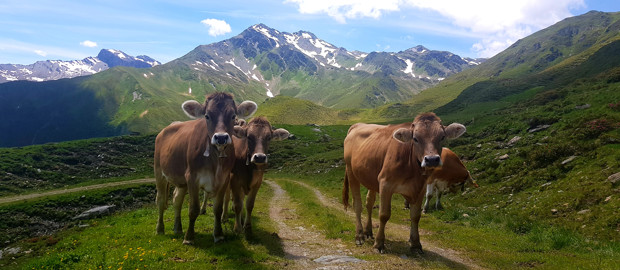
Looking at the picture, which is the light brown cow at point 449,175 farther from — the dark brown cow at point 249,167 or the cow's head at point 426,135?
the dark brown cow at point 249,167

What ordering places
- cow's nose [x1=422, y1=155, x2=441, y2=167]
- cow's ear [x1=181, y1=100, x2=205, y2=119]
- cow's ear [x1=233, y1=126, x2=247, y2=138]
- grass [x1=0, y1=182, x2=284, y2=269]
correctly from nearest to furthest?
cow's nose [x1=422, y1=155, x2=441, y2=167] → grass [x1=0, y1=182, x2=284, y2=269] → cow's ear [x1=181, y1=100, x2=205, y2=119] → cow's ear [x1=233, y1=126, x2=247, y2=138]

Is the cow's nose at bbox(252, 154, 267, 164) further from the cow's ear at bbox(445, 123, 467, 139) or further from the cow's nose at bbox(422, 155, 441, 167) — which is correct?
the cow's ear at bbox(445, 123, 467, 139)

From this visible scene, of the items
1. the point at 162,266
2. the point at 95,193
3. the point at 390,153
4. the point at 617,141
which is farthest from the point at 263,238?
the point at 95,193

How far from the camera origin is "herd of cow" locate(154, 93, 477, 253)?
953cm

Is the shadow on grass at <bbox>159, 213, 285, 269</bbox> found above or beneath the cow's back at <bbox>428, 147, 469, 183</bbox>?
beneath

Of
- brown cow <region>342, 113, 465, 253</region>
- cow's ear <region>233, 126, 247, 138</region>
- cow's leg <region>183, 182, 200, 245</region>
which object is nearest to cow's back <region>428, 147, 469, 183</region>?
brown cow <region>342, 113, 465, 253</region>

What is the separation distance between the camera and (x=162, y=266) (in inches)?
345

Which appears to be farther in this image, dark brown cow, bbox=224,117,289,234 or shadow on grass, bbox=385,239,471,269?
dark brown cow, bbox=224,117,289,234

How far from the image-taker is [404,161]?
9875 millimetres

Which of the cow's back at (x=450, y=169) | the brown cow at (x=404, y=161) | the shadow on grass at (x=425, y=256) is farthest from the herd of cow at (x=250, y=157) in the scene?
the cow's back at (x=450, y=169)

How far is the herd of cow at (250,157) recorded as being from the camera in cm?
953

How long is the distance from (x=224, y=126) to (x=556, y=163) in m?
20.7

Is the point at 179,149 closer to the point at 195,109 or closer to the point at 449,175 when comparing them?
the point at 195,109

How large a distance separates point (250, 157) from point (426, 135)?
5.88 meters
